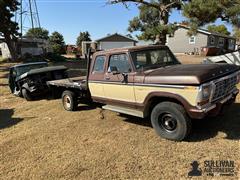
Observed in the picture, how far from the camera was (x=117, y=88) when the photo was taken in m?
6.11

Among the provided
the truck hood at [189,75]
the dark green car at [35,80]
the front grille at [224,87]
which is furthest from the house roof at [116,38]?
the front grille at [224,87]

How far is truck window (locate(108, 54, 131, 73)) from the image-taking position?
5908 millimetres

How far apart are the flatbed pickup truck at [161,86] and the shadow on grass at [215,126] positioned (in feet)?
1.76

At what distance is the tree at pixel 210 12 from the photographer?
13039 mm

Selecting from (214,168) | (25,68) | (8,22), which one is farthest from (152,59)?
(8,22)

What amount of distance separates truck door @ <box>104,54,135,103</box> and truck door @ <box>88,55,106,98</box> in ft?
0.72

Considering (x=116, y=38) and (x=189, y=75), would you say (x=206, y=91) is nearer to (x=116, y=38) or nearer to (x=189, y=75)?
(x=189, y=75)

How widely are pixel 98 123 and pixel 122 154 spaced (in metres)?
2.04

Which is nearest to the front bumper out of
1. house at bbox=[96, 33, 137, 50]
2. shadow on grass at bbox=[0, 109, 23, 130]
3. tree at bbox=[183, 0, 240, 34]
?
shadow on grass at bbox=[0, 109, 23, 130]

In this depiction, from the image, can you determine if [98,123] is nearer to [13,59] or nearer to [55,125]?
[55,125]

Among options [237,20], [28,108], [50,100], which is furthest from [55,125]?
[237,20]

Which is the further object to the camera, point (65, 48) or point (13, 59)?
point (65, 48)

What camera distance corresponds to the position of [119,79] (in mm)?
5984

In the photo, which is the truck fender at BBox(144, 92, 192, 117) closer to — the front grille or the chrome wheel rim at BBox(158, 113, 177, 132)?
the chrome wheel rim at BBox(158, 113, 177, 132)
